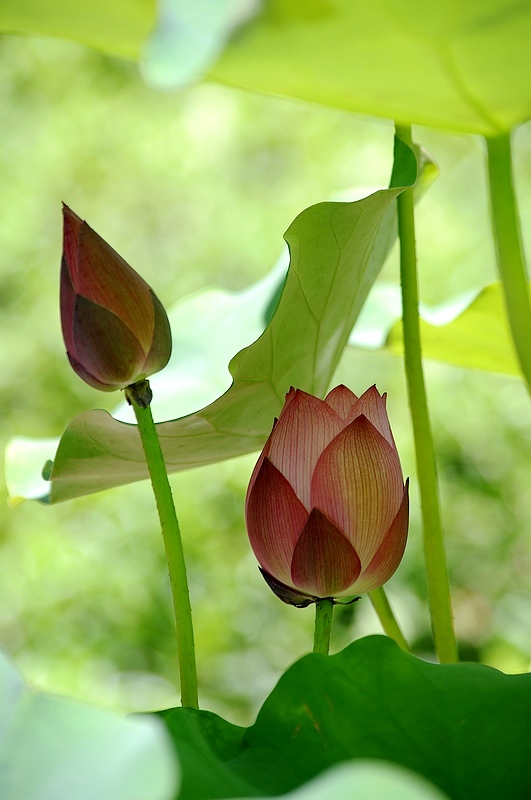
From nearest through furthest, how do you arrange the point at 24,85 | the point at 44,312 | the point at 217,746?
the point at 217,746
the point at 44,312
the point at 24,85

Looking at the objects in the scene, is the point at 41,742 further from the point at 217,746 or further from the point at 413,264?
the point at 413,264

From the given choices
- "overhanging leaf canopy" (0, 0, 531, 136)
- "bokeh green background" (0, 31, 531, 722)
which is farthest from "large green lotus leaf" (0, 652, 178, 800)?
"bokeh green background" (0, 31, 531, 722)

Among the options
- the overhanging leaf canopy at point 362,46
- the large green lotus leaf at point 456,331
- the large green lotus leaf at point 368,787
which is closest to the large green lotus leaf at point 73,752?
the large green lotus leaf at point 368,787

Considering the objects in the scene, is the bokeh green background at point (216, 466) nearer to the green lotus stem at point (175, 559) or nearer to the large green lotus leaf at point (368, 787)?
the green lotus stem at point (175, 559)

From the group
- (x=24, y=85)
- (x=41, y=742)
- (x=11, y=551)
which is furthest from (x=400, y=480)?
(x=24, y=85)

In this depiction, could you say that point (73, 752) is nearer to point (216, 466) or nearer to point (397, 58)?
point (397, 58)
